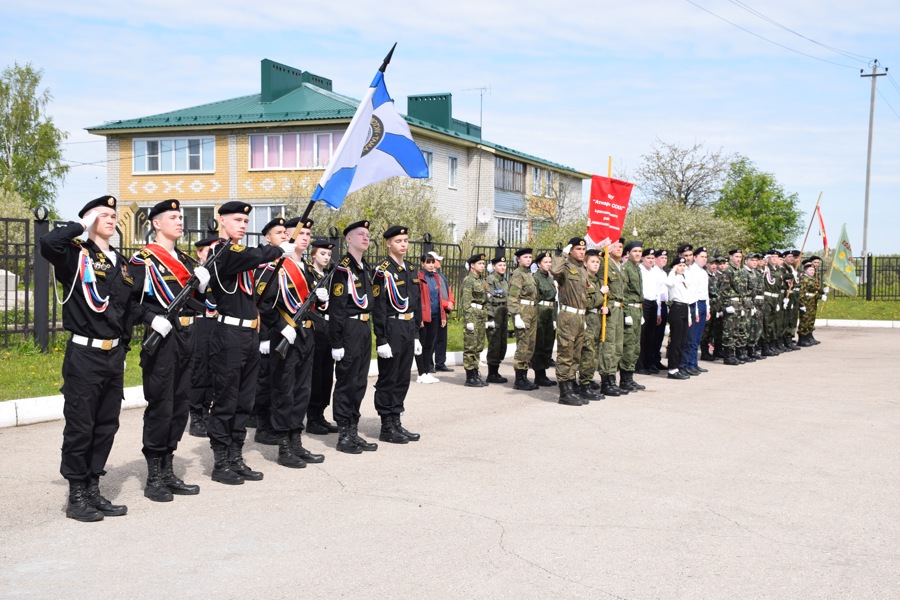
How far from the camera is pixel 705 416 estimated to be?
10102 mm

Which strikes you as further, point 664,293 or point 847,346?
point 847,346

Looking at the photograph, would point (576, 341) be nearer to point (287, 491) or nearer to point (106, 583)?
point (287, 491)

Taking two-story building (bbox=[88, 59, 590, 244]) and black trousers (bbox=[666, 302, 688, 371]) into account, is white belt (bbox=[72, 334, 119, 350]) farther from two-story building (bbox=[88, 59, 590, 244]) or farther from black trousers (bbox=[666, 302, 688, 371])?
two-story building (bbox=[88, 59, 590, 244])

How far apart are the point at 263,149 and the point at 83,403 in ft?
104

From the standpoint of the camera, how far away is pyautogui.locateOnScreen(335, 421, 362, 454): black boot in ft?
26.5

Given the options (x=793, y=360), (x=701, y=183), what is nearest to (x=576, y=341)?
(x=793, y=360)

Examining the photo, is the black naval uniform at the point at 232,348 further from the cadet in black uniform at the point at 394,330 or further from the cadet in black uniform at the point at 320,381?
the cadet in black uniform at the point at 320,381

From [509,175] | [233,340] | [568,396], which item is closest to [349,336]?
[233,340]

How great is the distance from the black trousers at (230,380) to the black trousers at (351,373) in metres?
1.14

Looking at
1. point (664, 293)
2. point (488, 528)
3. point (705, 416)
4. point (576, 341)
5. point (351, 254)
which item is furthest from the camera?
point (664, 293)

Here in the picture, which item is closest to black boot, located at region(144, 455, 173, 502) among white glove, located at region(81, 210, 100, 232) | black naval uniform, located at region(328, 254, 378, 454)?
white glove, located at region(81, 210, 100, 232)

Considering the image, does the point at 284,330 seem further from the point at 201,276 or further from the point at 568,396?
the point at 568,396

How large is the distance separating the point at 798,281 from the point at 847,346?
168 cm

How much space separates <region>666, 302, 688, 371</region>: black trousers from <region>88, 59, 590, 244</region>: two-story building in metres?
19.7
